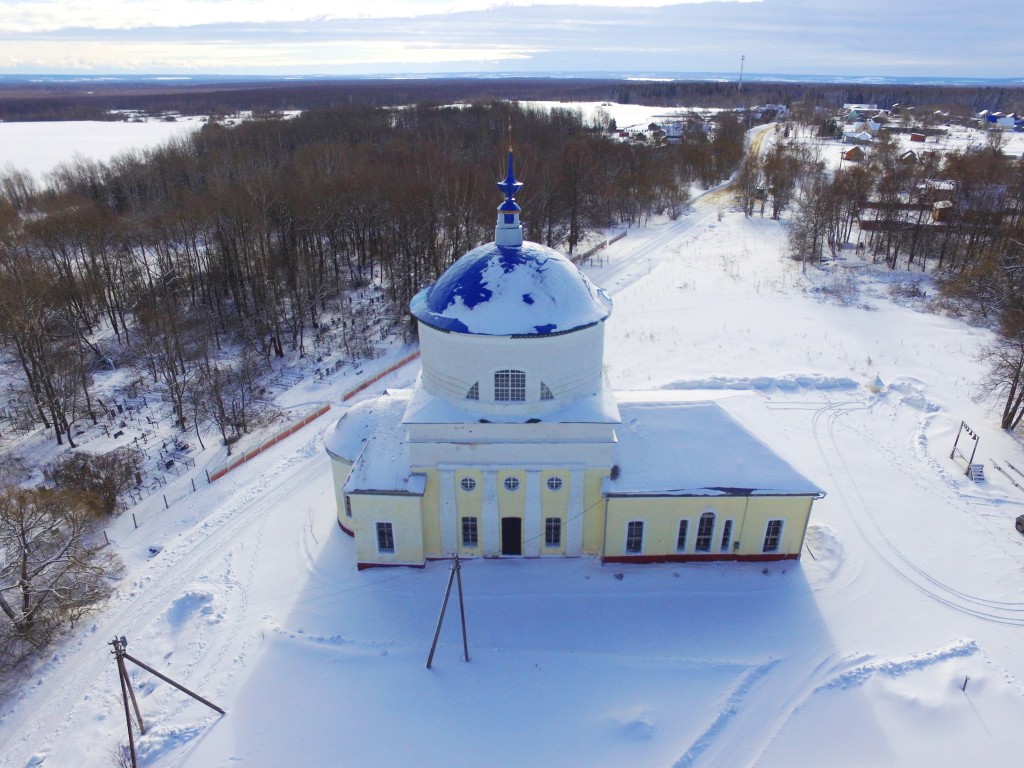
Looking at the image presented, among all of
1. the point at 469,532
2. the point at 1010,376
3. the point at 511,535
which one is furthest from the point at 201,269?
the point at 1010,376

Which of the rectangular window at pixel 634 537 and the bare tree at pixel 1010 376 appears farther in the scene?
the bare tree at pixel 1010 376

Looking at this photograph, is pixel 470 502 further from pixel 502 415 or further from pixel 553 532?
pixel 502 415

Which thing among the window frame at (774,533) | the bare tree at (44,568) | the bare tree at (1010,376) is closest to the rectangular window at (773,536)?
the window frame at (774,533)

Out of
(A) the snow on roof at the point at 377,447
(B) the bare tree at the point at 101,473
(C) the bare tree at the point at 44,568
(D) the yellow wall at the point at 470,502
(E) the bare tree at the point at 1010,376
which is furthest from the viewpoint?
(E) the bare tree at the point at 1010,376

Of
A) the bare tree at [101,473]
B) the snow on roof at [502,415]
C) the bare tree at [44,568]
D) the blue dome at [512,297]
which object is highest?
the blue dome at [512,297]

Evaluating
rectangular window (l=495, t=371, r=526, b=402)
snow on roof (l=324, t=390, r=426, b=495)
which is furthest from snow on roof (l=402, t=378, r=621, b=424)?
Answer: snow on roof (l=324, t=390, r=426, b=495)

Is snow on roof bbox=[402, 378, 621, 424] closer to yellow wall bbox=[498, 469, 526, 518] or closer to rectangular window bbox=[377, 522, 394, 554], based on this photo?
yellow wall bbox=[498, 469, 526, 518]

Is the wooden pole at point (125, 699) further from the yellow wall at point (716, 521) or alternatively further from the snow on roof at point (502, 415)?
the yellow wall at point (716, 521)
